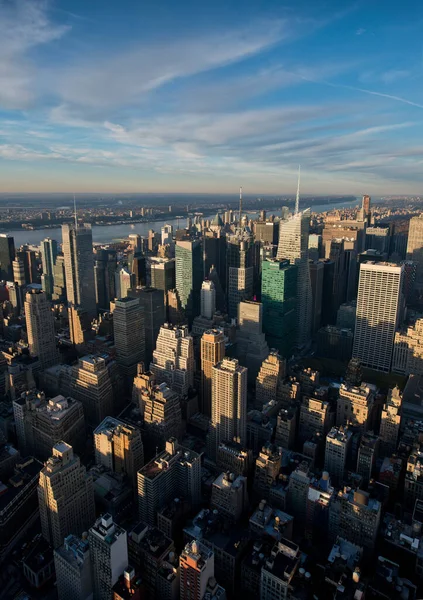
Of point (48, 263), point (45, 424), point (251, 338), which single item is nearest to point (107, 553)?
point (45, 424)

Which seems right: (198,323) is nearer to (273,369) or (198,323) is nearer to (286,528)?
(273,369)

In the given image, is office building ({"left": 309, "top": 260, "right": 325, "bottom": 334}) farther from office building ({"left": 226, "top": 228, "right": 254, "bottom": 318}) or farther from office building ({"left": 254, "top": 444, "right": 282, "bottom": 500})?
office building ({"left": 254, "top": 444, "right": 282, "bottom": 500})

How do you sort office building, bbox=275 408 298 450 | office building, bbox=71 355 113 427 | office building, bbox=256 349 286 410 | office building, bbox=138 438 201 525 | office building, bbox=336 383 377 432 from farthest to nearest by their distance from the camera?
1. office building, bbox=256 349 286 410
2. office building, bbox=71 355 113 427
3. office building, bbox=336 383 377 432
4. office building, bbox=275 408 298 450
5. office building, bbox=138 438 201 525

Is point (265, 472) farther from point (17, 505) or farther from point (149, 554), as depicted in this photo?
point (17, 505)

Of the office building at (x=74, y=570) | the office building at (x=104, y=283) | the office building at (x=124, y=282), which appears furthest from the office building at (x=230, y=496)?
the office building at (x=104, y=283)

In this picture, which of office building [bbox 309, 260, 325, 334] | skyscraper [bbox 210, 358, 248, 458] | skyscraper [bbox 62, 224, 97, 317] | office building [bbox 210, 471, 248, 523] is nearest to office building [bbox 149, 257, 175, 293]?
skyscraper [bbox 62, 224, 97, 317]

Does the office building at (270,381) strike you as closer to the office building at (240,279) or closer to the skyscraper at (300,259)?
the skyscraper at (300,259)

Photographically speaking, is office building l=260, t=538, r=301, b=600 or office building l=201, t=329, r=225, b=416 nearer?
office building l=260, t=538, r=301, b=600
